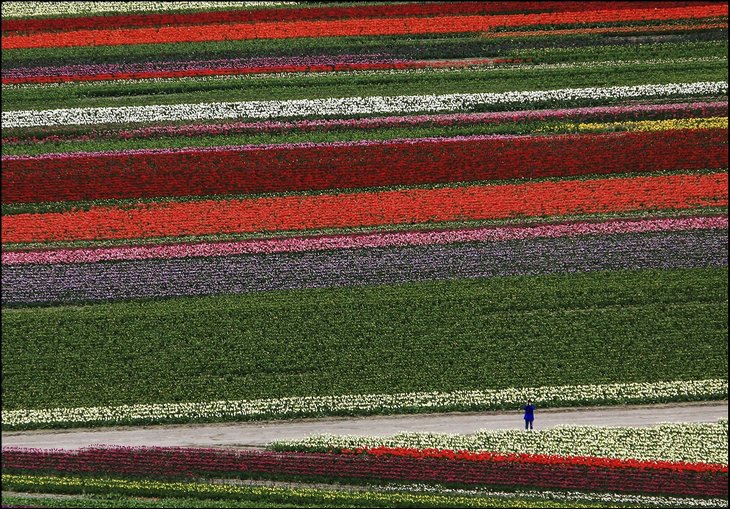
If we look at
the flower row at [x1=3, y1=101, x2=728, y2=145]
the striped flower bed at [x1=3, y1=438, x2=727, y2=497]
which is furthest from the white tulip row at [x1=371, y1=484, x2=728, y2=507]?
the flower row at [x1=3, y1=101, x2=728, y2=145]

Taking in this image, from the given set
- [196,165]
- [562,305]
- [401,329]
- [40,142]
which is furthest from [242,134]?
[562,305]

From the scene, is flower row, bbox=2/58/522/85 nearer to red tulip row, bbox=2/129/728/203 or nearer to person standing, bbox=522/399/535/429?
red tulip row, bbox=2/129/728/203

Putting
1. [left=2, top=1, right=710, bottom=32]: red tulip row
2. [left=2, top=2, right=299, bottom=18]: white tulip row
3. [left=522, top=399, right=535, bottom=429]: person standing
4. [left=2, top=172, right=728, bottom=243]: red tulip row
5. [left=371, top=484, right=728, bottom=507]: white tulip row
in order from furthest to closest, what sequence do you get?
[left=2, top=2, right=299, bottom=18]: white tulip row < [left=2, top=1, right=710, bottom=32]: red tulip row < [left=2, top=172, right=728, bottom=243]: red tulip row < [left=522, top=399, right=535, bottom=429]: person standing < [left=371, top=484, right=728, bottom=507]: white tulip row

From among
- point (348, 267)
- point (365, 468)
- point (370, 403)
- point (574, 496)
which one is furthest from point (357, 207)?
point (574, 496)

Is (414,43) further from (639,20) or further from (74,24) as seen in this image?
(74,24)

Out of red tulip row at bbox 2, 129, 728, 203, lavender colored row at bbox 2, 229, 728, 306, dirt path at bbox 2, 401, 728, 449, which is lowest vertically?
dirt path at bbox 2, 401, 728, 449

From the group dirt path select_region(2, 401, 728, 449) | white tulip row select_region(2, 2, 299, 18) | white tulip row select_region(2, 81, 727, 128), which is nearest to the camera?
dirt path select_region(2, 401, 728, 449)

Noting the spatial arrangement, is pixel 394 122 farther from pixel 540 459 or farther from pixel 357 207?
pixel 540 459
